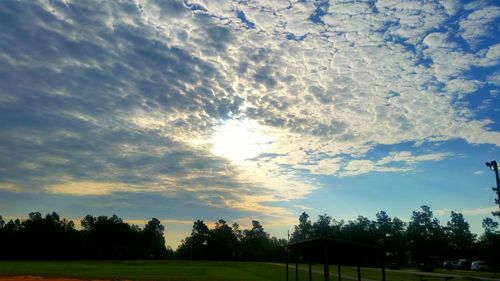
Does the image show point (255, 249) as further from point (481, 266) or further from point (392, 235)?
point (481, 266)

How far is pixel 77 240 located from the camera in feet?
424

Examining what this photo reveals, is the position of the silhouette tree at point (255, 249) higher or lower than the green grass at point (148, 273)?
higher

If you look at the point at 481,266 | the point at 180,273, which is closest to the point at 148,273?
the point at 180,273

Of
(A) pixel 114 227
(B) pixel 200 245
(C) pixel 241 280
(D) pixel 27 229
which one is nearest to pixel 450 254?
(B) pixel 200 245

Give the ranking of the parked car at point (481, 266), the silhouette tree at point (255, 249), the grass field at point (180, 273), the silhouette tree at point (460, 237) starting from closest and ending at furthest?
the grass field at point (180, 273) < the parked car at point (481, 266) < the silhouette tree at point (460, 237) < the silhouette tree at point (255, 249)

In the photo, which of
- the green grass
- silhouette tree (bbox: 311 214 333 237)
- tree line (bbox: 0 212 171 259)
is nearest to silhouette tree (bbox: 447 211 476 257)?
silhouette tree (bbox: 311 214 333 237)

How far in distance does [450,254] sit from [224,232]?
67.6 m

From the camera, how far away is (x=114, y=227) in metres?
144

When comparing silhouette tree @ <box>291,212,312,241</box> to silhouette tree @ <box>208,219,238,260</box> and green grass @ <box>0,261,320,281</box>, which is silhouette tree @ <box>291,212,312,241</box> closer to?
silhouette tree @ <box>208,219,238,260</box>

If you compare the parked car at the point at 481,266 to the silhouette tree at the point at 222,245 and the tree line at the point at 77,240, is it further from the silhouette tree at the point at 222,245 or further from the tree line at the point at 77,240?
the tree line at the point at 77,240

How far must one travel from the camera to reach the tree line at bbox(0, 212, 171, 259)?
120350 mm

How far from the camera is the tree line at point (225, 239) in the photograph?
110m

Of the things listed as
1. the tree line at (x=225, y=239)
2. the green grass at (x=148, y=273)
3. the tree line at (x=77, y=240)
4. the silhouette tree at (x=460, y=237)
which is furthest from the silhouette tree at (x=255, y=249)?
the green grass at (x=148, y=273)

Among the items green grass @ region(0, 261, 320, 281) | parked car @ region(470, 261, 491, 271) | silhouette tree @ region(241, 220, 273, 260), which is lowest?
green grass @ region(0, 261, 320, 281)
